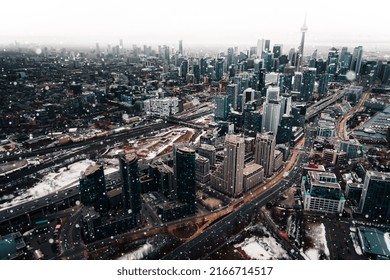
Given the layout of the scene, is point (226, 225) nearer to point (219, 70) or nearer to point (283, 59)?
point (219, 70)

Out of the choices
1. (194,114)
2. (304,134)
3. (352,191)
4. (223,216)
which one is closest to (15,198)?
(223,216)

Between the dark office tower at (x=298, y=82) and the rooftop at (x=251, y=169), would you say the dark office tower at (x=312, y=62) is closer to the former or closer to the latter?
the dark office tower at (x=298, y=82)

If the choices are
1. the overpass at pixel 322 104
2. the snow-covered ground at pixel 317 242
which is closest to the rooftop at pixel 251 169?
the snow-covered ground at pixel 317 242

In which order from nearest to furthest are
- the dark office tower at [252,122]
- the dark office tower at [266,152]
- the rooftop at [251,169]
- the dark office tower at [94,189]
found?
the dark office tower at [94,189]
the rooftop at [251,169]
the dark office tower at [266,152]
the dark office tower at [252,122]

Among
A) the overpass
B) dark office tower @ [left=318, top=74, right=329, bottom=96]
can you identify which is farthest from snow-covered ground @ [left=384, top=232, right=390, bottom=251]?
dark office tower @ [left=318, top=74, right=329, bottom=96]

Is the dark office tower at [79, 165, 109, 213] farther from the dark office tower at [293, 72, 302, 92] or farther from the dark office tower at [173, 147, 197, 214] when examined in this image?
the dark office tower at [293, 72, 302, 92]
